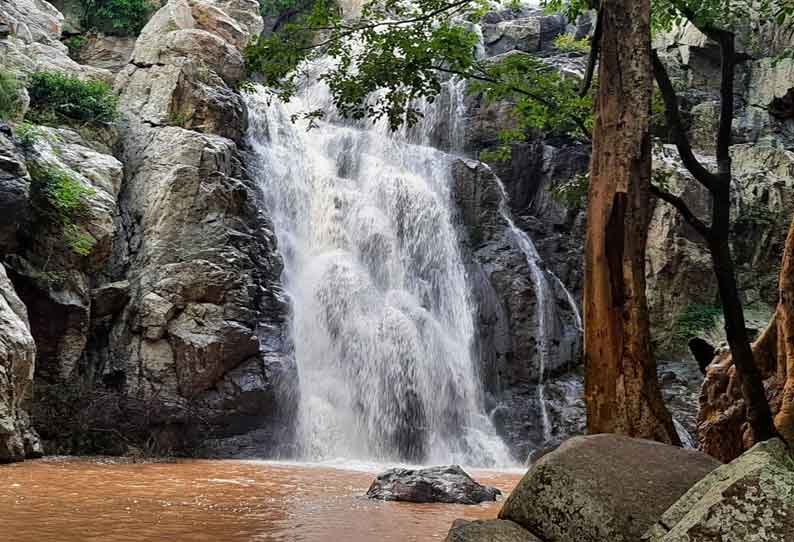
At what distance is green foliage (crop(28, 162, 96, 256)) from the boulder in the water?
26.0ft

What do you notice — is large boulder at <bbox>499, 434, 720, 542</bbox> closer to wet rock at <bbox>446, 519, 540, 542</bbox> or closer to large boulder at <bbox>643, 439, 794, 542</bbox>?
wet rock at <bbox>446, 519, 540, 542</bbox>

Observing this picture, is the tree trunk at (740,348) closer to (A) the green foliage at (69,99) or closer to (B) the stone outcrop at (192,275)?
(B) the stone outcrop at (192,275)

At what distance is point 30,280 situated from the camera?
1283cm

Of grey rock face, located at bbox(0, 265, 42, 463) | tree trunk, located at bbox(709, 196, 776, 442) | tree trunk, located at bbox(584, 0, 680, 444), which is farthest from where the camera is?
grey rock face, located at bbox(0, 265, 42, 463)

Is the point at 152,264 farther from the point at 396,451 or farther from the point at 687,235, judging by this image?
the point at 687,235

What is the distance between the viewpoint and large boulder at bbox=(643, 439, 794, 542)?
9.12ft

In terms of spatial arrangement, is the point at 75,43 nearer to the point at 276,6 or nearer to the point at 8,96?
the point at 276,6

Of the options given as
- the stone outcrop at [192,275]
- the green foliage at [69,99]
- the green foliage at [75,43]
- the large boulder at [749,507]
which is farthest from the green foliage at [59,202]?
the large boulder at [749,507]

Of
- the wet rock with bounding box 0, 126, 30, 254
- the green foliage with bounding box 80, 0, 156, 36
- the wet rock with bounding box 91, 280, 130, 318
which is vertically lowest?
the wet rock with bounding box 91, 280, 130, 318

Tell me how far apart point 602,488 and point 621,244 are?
1.95 m

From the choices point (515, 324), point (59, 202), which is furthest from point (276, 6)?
point (59, 202)

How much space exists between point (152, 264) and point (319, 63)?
1307 centimetres

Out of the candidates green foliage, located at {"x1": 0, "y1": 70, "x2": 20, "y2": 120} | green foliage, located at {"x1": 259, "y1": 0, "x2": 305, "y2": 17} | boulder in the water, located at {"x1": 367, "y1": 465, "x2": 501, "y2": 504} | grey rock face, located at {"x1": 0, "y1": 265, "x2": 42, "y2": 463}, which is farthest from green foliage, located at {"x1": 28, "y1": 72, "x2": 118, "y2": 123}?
green foliage, located at {"x1": 259, "y1": 0, "x2": 305, "y2": 17}

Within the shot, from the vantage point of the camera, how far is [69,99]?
16.5m
